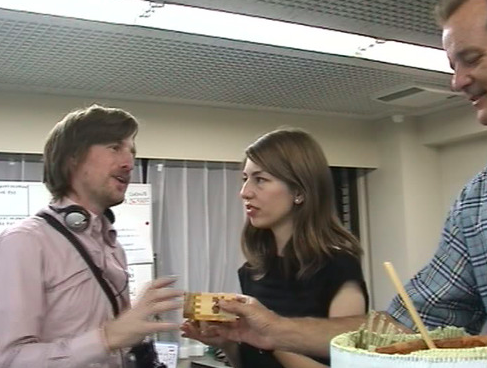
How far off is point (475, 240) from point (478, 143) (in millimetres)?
3354

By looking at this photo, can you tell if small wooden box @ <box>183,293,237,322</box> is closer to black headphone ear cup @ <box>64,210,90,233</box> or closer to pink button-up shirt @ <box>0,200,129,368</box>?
pink button-up shirt @ <box>0,200,129,368</box>

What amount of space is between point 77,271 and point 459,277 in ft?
2.66

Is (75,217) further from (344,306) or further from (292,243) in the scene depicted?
(344,306)

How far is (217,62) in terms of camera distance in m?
2.91

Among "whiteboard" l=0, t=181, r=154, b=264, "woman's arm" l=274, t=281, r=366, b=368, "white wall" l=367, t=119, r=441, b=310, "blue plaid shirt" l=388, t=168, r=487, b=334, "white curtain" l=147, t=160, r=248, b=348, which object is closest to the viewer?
"blue plaid shirt" l=388, t=168, r=487, b=334

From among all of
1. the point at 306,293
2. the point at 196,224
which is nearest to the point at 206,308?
the point at 306,293

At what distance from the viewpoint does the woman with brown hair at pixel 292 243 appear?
146 cm

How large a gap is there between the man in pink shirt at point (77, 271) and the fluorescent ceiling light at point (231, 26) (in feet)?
2.65

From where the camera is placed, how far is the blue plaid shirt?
1.09 metres

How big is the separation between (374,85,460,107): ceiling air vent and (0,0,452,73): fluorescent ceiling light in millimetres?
489

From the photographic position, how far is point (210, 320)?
136cm

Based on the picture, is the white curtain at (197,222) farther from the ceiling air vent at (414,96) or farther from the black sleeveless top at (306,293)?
the black sleeveless top at (306,293)

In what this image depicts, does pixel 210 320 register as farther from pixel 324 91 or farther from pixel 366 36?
pixel 324 91

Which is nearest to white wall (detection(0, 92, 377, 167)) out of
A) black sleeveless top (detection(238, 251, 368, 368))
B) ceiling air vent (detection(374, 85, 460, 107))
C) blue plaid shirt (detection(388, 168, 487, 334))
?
ceiling air vent (detection(374, 85, 460, 107))
